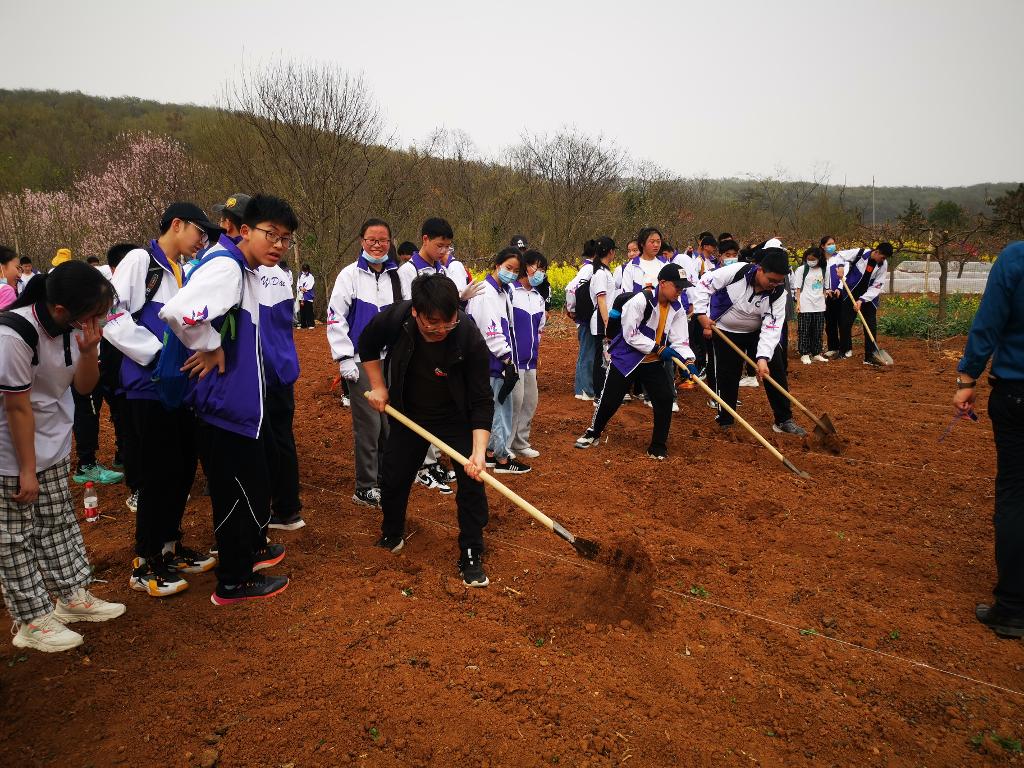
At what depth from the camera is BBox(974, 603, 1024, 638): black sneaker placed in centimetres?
333

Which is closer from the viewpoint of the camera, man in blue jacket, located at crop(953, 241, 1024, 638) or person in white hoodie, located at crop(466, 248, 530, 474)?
man in blue jacket, located at crop(953, 241, 1024, 638)

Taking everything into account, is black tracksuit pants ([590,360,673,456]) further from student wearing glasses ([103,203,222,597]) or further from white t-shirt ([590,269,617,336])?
student wearing glasses ([103,203,222,597])

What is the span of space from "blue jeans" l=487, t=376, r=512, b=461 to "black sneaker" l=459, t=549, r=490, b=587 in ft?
6.93

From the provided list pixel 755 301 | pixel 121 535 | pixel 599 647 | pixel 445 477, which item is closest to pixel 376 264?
pixel 445 477

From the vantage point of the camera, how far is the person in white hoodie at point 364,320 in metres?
4.73

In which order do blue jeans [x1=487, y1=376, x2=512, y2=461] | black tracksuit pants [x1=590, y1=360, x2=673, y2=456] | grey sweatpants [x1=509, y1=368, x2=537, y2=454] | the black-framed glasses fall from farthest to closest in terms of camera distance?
1. black tracksuit pants [x1=590, y1=360, x2=673, y2=456]
2. grey sweatpants [x1=509, y1=368, x2=537, y2=454]
3. blue jeans [x1=487, y1=376, x2=512, y2=461]
4. the black-framed glasses

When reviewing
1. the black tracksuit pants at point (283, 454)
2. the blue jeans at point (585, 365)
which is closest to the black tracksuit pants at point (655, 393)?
the blue jeans at point (585, 365)

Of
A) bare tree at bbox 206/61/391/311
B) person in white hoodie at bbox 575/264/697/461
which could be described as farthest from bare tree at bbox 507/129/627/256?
person in white hoodie at bbox 575/264/697/461

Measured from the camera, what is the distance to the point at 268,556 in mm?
4043

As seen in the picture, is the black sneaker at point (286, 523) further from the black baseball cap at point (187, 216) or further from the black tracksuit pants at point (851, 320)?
the black tracksuit pants at point (851, 320)

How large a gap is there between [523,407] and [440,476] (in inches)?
47.3

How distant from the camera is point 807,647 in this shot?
3268mm

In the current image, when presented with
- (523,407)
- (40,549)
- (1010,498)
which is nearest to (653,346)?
(523,407)

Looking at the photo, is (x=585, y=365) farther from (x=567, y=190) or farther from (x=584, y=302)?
(x=567, y=190)
